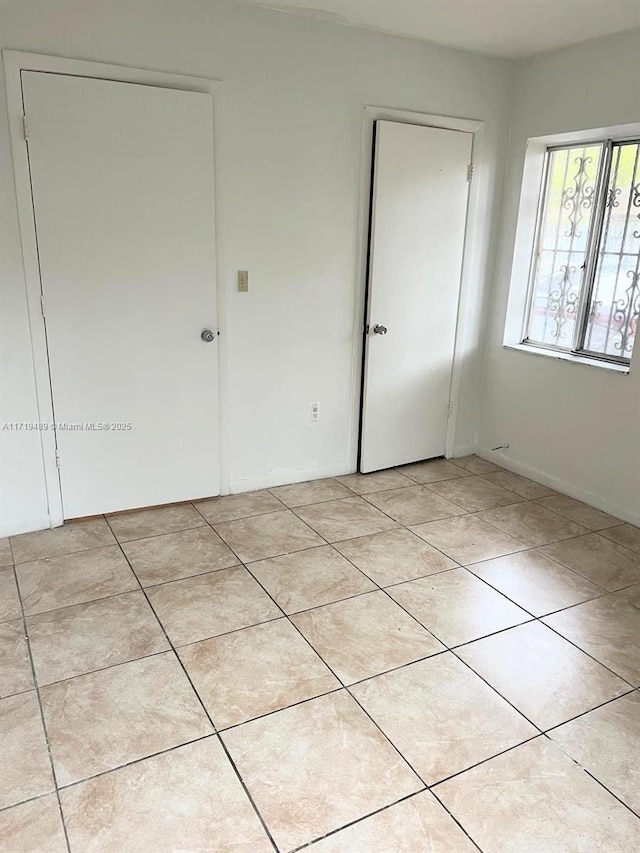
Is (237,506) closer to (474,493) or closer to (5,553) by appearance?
(5,553)

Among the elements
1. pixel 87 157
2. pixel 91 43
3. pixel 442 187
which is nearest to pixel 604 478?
pixel 442 187

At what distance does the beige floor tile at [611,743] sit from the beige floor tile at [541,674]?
0.12ft

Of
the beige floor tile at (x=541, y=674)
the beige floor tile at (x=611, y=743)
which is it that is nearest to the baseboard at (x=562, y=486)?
the beige floor tile at (x=541, y=674)

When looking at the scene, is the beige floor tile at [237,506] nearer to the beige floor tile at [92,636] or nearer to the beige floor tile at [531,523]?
the beige floor tile at [92,636]

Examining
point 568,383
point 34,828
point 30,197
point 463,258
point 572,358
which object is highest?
point 30,197

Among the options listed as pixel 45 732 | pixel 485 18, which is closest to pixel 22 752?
pixel 45 732

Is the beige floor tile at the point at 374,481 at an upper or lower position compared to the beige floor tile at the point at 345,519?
upper

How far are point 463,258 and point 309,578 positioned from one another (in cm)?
224

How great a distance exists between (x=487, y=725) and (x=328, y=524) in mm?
1432

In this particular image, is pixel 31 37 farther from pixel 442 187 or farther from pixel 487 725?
pixel 487 725

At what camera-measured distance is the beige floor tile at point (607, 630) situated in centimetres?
217

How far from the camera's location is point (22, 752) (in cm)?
174

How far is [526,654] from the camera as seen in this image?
7.25 feet

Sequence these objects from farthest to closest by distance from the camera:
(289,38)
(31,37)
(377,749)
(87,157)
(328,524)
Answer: (328,524) < (289,38) < (87,157) < (31,37) < (377,749)
